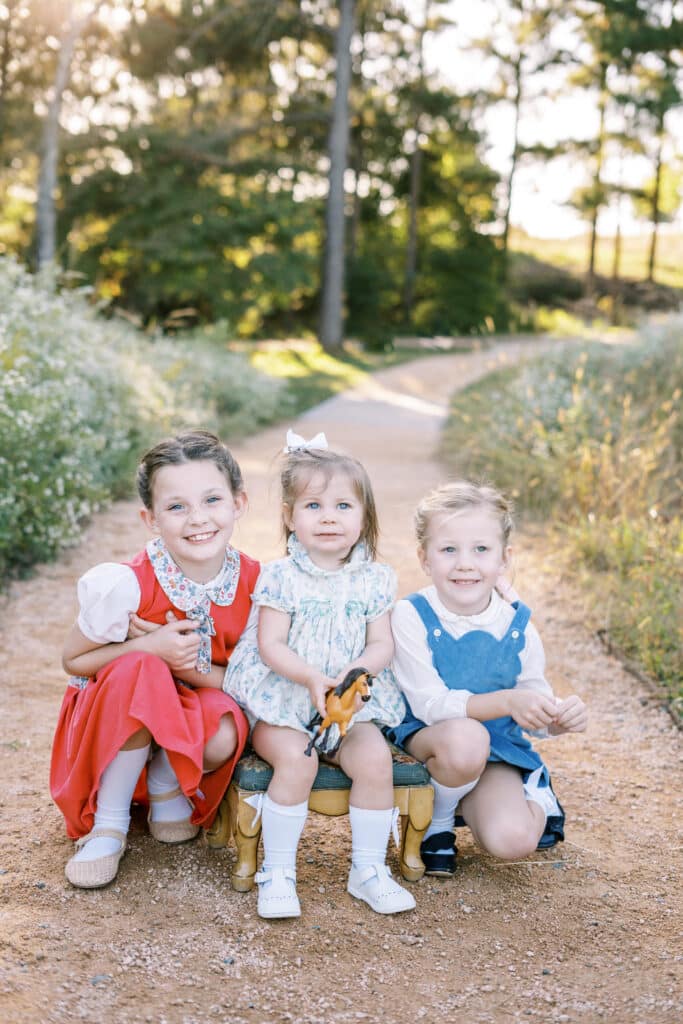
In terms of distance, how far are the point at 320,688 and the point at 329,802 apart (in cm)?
35

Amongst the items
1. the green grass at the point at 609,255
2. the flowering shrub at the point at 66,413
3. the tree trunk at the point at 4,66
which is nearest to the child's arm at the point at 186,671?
the flowering shrub at the point at 66,413

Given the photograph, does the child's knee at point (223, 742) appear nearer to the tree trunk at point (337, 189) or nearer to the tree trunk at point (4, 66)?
the tree trunk at point (4, 66)

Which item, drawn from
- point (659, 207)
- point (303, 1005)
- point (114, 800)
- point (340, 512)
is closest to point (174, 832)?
point (114, 800)

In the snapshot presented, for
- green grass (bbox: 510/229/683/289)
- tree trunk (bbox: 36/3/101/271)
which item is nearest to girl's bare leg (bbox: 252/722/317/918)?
tree trunk (bbox: 36/3/101/271)

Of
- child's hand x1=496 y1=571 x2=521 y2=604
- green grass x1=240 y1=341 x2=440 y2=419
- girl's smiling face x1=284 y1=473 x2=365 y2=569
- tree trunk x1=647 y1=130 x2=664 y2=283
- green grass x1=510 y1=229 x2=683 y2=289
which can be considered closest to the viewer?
girl's smiling face x1=284 y1=473 x2=365 y2=569

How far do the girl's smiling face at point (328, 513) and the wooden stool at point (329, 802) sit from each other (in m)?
0.57

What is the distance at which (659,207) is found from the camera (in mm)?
28641

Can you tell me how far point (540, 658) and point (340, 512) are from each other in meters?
0.68

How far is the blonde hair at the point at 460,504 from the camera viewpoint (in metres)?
2.77

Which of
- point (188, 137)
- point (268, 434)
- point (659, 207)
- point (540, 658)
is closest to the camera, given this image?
point (540, 658)

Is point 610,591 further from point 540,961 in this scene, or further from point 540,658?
point 540,961

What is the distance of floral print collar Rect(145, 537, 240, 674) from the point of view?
8.86 feet

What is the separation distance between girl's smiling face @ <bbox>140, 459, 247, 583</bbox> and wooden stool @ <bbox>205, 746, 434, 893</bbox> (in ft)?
1.79

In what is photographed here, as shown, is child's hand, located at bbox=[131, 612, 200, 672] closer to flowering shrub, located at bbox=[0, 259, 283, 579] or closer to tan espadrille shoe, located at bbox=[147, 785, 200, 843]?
tan espadrille shoe, located at bbox=[147, 785, 200, 843]
